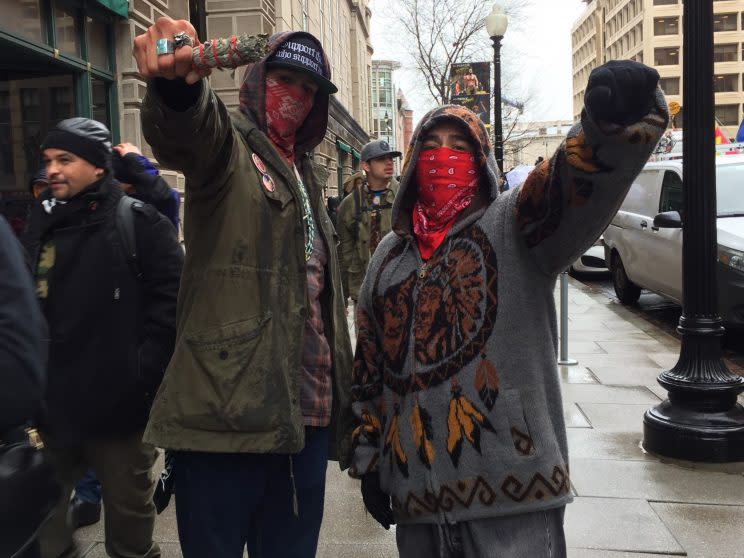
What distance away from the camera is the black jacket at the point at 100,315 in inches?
119

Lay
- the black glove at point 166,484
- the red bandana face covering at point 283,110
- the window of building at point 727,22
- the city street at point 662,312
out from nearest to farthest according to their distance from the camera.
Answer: the black glove at point 166,484
the red bandana face covering at point 283,110
the city street at point 662,312
the window of building at point 727,22

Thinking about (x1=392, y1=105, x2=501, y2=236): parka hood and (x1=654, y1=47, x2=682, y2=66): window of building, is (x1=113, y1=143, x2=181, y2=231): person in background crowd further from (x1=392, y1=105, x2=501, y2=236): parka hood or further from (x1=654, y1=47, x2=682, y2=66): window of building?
(x1=654, y1=47, x2=682, y2=66): window of building

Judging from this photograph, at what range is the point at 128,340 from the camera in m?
3.10

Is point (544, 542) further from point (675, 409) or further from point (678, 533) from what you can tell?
point (675, 409)

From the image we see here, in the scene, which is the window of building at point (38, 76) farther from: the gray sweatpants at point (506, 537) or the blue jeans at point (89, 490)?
the gray sweatpants at point (506, 537)

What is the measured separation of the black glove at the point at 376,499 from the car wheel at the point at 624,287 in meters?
10.2

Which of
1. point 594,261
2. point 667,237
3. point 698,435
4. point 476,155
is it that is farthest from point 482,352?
point 594,261

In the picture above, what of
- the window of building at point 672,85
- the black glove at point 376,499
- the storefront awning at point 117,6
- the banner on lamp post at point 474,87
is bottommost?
the black glove at point 376,499

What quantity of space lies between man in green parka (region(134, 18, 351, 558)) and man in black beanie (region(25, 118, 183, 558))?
0.83 m

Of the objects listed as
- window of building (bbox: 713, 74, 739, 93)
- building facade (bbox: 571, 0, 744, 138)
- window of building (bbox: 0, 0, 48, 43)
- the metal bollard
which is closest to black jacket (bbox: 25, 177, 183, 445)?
window of building (bbox: 0, 0, 48, 43)

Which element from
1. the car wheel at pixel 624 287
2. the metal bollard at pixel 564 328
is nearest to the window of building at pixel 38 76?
the metal bollard at pixel 564 328

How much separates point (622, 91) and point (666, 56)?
315ft

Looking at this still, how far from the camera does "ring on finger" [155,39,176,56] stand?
163 cm

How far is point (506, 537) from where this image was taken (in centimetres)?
202
